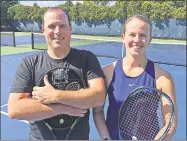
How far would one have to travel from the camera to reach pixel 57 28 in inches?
90.8

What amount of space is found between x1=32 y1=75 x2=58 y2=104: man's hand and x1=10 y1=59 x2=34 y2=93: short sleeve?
4.5 inches

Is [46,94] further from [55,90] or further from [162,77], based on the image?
[162,77]

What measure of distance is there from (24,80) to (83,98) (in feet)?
1.49

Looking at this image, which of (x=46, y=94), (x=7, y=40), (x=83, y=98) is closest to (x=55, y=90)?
(x=46, y=94)

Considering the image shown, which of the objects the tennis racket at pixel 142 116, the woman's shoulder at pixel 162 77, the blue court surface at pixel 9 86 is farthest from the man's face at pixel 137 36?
the blue court surface at pixel 9 86

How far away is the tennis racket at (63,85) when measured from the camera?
2307 mm

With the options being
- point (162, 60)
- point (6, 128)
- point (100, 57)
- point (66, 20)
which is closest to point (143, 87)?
point (66, 20)

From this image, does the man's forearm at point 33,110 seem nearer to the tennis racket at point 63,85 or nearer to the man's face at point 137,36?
the tennis racket at point 63,85

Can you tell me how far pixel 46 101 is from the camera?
86.4 inches

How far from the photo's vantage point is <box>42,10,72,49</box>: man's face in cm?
230

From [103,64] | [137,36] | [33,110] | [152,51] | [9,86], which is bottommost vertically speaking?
[9,86]

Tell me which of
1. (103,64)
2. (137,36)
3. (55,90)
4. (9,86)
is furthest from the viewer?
(103,64)

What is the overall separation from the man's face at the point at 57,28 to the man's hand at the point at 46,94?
0.30 m

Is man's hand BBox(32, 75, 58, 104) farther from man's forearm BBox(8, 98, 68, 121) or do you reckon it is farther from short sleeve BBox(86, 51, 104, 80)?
short sleeve BBox(86, 51, 104, 80)
